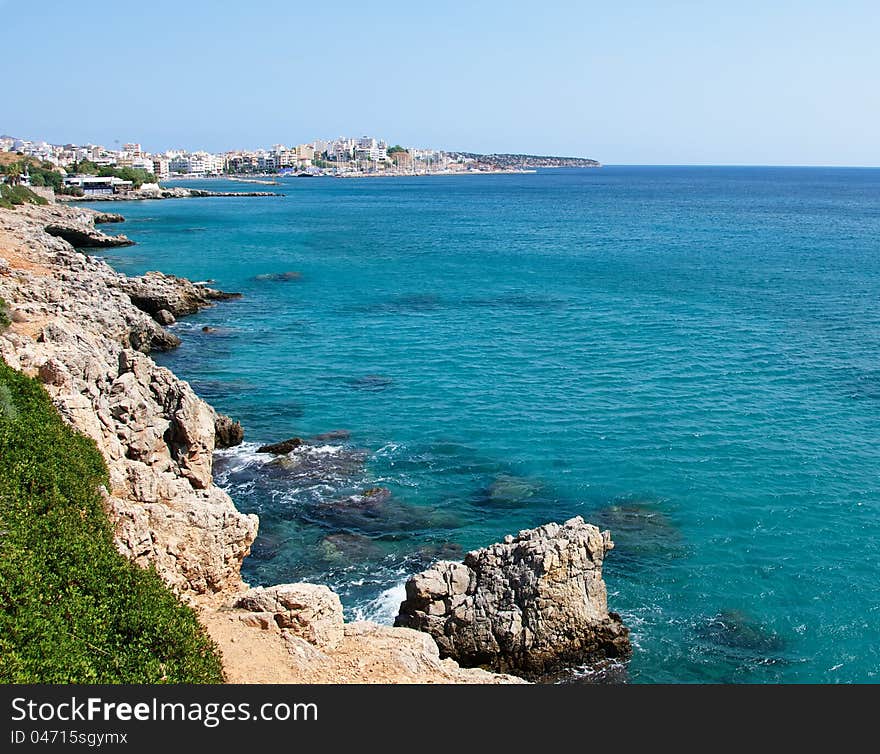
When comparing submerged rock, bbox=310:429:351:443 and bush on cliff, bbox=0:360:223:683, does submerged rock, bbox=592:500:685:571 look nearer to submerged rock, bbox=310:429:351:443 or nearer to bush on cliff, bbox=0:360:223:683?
submerged rock, bbox=310:429:351:443

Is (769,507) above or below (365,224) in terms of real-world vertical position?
below

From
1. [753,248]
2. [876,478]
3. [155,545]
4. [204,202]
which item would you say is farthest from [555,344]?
[204,202]

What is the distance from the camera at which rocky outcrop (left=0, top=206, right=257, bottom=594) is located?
63.5 feet

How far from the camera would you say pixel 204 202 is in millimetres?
180750

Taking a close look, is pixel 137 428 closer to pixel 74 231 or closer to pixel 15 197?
pixel 74 231

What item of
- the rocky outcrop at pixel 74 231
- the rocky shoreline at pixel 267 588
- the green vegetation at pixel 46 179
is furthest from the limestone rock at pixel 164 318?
the green vegetation at pixel 46 179

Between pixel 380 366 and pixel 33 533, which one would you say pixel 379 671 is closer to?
pixel 33 533

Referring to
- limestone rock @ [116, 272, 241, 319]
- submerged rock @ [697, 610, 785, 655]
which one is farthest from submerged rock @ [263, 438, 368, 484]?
limestone rock @ [116, 272, 241, 319]

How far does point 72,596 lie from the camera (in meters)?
14.9

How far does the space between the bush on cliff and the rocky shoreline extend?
106cm

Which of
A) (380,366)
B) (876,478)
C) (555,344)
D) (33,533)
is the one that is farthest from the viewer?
(555,344)

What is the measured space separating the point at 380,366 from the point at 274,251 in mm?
54493

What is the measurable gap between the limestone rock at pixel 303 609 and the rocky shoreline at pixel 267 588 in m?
0.03

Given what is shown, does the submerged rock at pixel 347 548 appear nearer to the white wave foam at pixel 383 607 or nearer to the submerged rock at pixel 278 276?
the white wave foam at pixel 383 607
